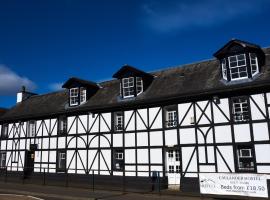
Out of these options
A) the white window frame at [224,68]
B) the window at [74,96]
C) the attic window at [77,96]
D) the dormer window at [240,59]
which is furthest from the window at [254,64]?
the window at [74,96]

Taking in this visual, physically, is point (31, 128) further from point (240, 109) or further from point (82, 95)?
point (240, 109)

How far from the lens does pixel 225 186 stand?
11953 mm

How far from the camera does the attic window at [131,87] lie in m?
19.5

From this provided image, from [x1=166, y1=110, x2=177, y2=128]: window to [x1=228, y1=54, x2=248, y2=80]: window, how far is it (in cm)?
383

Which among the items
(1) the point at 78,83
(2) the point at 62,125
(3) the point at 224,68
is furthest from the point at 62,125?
(3) the point at 224,68

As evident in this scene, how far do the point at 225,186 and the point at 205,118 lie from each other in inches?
188

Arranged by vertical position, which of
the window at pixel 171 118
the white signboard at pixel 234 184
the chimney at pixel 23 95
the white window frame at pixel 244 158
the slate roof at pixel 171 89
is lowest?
the white signboard at pixel 234 184

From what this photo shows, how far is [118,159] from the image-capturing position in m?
19.1

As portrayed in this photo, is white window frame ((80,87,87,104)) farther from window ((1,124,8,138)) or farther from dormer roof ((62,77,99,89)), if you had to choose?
window ((1,124,8,138))

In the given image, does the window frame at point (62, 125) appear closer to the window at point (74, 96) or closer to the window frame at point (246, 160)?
the window at point (74, 96)

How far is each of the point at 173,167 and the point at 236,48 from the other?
7.35 m

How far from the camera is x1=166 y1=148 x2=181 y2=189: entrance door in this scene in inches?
659

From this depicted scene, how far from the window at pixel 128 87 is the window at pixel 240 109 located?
6.66 metres

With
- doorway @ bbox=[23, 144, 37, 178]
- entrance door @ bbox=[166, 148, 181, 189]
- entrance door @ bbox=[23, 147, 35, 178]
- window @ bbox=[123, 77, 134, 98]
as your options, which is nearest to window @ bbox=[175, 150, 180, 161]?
entrance door @ bbox=[166, 148, 181, 189]
